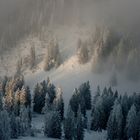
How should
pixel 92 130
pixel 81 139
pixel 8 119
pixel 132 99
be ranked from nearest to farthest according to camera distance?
pixel 8 119, pixel 81 139, pixel 92 130, pixel 132 99

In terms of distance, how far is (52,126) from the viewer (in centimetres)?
15375

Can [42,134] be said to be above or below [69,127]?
below

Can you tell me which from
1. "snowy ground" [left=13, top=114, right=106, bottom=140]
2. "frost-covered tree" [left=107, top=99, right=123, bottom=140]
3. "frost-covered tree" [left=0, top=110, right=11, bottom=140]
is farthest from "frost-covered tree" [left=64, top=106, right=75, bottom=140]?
"frost-covered tree" [left=0, top=110, right=11, bottom=140]

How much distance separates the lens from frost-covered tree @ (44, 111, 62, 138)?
154 meters

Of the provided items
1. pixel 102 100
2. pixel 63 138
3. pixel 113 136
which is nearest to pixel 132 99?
pixel 102 100

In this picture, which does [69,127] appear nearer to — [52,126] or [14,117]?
[52,126]

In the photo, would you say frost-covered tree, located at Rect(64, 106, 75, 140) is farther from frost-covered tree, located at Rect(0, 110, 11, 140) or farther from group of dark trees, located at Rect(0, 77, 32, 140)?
frost-covered tree, located at Rect(0, 110, 11, 140)

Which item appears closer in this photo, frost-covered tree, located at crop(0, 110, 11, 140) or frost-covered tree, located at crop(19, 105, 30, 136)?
frost-covered tree, located at crop(0, 110, 11, 140)

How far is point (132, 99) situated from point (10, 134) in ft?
205

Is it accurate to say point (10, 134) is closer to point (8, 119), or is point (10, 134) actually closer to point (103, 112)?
point (8, 119)

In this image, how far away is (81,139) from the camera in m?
155

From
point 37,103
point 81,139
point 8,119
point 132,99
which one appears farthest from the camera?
point 37,103

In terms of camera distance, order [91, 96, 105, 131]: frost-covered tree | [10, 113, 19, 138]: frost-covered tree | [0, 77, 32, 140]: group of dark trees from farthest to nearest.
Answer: [91, 96, 105, 131]: frost-covered tree, [10, 113, 19, 138]: frost-covered tree, [0, 77, 32, 140]: group of dark trees

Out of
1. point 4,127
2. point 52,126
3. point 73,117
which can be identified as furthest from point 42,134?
point 4,127
